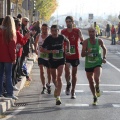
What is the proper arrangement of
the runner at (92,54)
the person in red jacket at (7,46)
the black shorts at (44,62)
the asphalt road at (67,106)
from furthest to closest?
the black shorts at (44,62) → the runner at (92,54) → the person in red jacket at (7,46) → the asphalt road at (67,106)

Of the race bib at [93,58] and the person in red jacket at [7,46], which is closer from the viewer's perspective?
the person in red jacket at [7,46]

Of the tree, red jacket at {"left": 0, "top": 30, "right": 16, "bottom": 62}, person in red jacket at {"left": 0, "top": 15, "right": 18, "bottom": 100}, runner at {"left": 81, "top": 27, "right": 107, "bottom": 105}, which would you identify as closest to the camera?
person in red jacket at {"left": 0, "top": 15, "right": 18, "bottom": 100}

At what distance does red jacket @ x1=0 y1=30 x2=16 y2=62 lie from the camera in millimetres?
10258

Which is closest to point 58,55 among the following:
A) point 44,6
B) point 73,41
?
point 73,41

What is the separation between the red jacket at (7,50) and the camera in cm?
1026

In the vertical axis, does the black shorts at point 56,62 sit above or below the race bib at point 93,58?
below

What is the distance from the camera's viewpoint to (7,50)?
1032 centimetres

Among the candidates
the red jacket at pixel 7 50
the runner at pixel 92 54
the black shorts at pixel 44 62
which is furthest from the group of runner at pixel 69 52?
the red jacket at pixel 7 50

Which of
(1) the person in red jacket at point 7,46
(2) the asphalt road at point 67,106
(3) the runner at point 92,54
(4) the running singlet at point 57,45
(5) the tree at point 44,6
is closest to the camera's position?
(2) the asphalt road at point 67,106

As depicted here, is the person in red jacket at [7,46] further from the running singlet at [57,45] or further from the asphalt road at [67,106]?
the running singlet at [57,45]

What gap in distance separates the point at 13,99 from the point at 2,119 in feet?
5.67

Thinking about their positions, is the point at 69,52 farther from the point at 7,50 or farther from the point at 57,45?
the point at 7,50

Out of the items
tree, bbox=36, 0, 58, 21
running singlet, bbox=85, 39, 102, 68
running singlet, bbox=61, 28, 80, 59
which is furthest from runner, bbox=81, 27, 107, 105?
tree, bbox=36, 0, 58, 21

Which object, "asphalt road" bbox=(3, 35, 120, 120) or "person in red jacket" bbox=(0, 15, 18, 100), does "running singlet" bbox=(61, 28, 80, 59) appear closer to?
"asphalt road" bbox=(3, 35, 120, 120)
